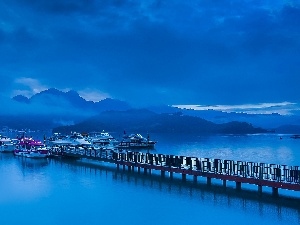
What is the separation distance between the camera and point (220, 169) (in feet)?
112

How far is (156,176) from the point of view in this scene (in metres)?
42.8

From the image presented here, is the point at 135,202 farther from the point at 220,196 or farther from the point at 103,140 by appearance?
the point at 103,140

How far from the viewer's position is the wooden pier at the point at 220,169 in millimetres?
29375

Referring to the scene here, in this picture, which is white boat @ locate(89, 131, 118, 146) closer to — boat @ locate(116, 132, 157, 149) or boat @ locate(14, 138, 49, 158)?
boat @ locate(116, 132, 157, 149)

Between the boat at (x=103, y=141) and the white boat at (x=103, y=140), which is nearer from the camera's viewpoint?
the boat at (x=103, y=141)

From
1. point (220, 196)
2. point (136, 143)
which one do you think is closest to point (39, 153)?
point (220, 196)

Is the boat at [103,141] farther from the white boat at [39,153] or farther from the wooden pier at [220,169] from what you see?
the wooden pier at [220,169]

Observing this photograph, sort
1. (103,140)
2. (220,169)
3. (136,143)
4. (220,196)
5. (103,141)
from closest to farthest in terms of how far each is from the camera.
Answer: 1. (220,196)
2. (220,169)
3. (136,143)
4. (103,141)
5. (103,140)

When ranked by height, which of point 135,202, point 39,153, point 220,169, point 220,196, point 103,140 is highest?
point 103,140

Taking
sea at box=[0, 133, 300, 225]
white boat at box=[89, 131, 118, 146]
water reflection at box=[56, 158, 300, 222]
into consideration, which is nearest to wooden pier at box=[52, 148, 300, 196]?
water reflection at box=[56, 158, 300, 222]

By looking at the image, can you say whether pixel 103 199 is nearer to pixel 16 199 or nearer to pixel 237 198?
pixel 16 199

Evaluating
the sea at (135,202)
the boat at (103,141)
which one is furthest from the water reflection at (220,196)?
the boat at (103,141)

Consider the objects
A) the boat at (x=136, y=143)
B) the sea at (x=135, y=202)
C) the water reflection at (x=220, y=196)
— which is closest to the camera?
the sea at (x=135, y=202)

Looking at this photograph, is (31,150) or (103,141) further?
(103,141)
